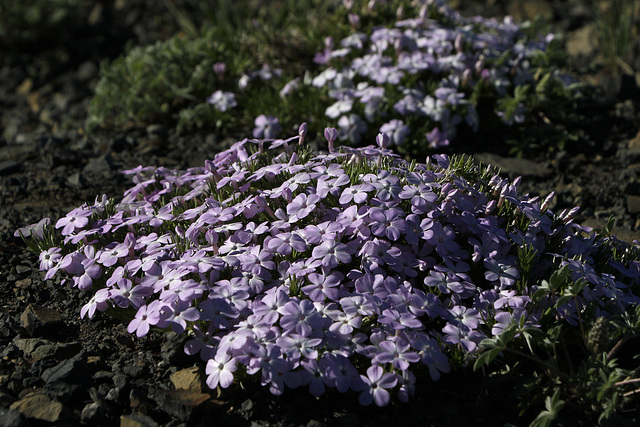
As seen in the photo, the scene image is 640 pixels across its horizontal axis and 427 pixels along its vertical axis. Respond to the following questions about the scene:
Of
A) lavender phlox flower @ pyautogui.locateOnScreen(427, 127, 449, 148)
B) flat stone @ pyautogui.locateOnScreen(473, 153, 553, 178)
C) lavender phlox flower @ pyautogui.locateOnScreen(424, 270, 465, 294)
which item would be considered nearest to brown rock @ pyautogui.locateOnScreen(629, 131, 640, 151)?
flat stone @ pyautogui.locateOnScreen(473, 153, 553, 178)

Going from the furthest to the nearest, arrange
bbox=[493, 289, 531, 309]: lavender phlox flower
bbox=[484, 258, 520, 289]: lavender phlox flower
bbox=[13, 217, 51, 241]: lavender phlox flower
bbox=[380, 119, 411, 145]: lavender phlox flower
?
bbox=[380, 119, 411, 145]: lavender phlox flower < bbox=[13, 217, 51, 241]: lavender phlox flower < bbox=[484, 258, 520, 289]: lavender phlox flower < bbox=[493, 289, 531, 309]: lavender phlox flower

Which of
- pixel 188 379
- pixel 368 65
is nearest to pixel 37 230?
pixel 188 379

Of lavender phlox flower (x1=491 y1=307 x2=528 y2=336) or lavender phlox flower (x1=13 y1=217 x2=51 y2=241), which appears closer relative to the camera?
lavender phlox flower (x1=491 y1=307 x2=528 y2=336)

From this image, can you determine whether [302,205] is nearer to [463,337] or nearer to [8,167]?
[463,337]

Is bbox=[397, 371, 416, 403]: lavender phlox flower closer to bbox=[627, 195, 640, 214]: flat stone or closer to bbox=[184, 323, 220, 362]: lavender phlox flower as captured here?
bbox=[184, 323, 220, 362]: lavender phlox flower

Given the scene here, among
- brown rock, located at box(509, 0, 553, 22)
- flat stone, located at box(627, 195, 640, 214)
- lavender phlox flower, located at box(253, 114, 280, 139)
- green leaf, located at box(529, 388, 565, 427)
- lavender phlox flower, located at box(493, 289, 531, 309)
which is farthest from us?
brown rock, located at box(509, 0, 553, 22)

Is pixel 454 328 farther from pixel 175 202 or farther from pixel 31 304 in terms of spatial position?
pixel 31 304

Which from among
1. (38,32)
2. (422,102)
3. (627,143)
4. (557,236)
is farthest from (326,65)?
(38,32)
